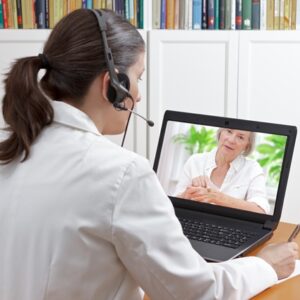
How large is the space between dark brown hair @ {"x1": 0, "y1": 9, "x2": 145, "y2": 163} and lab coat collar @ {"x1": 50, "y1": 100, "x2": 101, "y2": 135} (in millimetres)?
13

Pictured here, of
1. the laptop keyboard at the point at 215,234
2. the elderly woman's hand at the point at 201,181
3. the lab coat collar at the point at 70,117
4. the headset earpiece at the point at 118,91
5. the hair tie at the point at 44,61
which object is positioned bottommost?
the laptop keyboard at the point at 215,234

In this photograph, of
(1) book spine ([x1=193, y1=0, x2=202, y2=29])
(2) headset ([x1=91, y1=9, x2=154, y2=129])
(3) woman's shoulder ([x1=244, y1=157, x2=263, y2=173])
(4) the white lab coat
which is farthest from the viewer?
(1) book spine ([x1=193, y1=0, x2=202, y2=29])

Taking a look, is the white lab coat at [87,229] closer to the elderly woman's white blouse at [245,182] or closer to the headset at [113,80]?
the headset at [113,80]

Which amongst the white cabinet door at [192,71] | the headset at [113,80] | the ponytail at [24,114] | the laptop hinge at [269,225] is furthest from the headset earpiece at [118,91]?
the white cabinet door at [192,71]

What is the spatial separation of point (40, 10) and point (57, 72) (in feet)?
5.35

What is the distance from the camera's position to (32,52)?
2.69m

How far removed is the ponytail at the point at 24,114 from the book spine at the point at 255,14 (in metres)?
1.59

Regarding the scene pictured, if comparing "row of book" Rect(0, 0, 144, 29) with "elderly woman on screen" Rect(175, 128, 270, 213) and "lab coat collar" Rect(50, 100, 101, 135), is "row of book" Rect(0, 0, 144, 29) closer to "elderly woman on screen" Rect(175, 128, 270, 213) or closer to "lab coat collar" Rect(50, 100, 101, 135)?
"elderly woman on screen" Rect(175, 128, 270, 213)

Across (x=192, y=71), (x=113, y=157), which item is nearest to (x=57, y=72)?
(x=113, y=157)

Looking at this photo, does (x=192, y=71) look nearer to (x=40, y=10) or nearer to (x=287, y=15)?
(x=287, y=15)

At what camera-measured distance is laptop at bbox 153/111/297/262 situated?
1.51 metres

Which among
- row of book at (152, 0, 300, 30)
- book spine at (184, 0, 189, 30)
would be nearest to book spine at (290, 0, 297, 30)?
row of book at (152, 0, 300, 30)

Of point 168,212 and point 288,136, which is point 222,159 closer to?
point 288,136

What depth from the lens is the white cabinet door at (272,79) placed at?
8.23 ft
